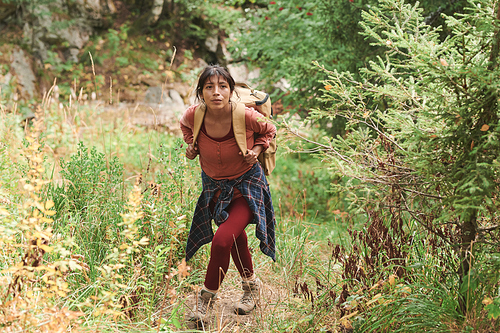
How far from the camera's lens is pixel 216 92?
103 inches

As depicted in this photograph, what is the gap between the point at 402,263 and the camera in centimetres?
259

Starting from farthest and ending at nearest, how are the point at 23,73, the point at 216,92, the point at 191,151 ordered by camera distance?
1. the point at 23,73
2. the point at 191,151
3. the point at 216,92

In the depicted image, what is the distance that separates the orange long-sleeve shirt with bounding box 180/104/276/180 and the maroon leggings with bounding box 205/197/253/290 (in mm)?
213

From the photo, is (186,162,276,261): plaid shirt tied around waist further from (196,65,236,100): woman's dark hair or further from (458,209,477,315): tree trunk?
(458,209,477,315): tree trunk

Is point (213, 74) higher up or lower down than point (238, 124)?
higher up

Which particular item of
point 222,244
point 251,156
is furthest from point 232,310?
point 251,156

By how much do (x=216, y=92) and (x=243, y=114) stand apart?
235 millimetres

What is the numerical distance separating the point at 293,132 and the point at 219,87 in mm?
549

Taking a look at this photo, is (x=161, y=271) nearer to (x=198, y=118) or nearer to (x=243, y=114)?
(x=198, y=118)

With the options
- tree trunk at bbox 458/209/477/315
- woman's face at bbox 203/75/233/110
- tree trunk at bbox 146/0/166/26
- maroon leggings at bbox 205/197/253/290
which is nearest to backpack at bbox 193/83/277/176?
woman's face at bbox 203/75/233/110

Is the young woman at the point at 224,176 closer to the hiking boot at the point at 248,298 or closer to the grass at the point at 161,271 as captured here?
the hiking boot at the point at 248,298

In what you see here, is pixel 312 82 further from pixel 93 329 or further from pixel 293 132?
pixel 93 329

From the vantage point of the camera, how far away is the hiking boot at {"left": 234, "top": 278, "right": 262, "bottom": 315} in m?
2.95

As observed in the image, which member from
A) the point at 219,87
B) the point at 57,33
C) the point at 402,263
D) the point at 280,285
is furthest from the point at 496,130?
the point at 57,33
